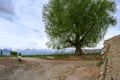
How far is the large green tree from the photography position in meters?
38.9

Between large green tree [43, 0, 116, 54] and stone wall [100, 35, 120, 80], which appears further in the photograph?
large green tree [43, 0, 116, 54]

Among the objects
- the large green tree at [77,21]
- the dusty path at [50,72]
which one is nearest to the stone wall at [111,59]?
the dusty path at [50,72]

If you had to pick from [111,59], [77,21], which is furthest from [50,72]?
[77,21]

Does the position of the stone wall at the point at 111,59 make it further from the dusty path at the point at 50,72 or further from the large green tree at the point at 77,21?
the large green tree at the point at 77,21

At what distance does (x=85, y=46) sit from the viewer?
139 ft

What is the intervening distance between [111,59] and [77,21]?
19.9 meters

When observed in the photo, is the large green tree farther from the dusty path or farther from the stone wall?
the stone wall

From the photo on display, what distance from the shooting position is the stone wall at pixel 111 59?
18969 millimetres

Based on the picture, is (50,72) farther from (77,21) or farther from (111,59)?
(77,21)

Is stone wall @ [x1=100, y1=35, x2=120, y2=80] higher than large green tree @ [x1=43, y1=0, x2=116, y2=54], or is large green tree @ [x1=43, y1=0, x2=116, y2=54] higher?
large green tree @ [x1=43, y1=0, x2=116, y2=54]

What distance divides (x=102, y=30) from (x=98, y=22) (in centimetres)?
182

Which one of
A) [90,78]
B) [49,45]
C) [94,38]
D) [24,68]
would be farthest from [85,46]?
[90,78]

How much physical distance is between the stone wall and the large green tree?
62.8ft

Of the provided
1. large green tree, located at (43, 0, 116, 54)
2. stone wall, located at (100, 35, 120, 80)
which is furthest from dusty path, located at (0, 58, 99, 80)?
large green tree, located at (43, 0, 116, 54)
